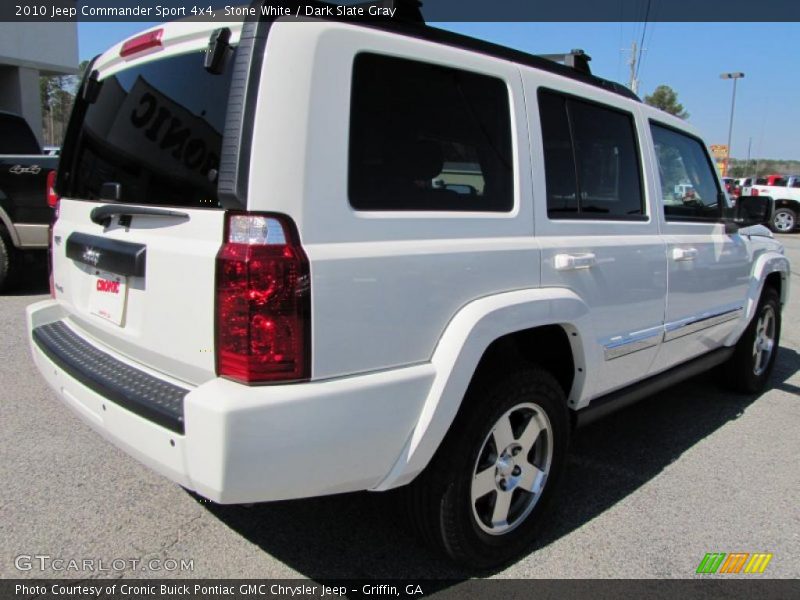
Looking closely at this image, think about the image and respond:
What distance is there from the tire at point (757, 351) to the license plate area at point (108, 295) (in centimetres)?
418

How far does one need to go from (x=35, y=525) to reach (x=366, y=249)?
6.45 ft

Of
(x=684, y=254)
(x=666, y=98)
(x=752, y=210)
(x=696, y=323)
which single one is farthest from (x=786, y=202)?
(x=666, y=98)

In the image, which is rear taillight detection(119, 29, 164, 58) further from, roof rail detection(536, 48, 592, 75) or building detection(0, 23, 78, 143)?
building detection(0, 23, 78, 143)

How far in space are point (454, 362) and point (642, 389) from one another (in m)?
1.67

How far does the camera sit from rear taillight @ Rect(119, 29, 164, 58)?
233cm

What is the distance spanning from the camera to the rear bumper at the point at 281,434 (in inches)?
70.7

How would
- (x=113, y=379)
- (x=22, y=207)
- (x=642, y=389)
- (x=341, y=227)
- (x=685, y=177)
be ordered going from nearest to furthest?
(x=341, y=227) → (x=113, y=379) → (x=642, y=389) → (x=685, y=177) → (x=22, y=207)

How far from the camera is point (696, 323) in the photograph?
3697 mm

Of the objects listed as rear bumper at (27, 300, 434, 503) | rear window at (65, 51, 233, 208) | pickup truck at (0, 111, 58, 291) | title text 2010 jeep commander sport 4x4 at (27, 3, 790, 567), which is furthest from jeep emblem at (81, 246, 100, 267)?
pickup truck at (0, 111, 58, 291)

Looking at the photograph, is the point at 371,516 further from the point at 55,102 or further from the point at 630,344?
the point at 55,102

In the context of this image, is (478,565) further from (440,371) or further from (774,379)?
(774,379)

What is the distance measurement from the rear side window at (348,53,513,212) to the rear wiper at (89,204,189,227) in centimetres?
59

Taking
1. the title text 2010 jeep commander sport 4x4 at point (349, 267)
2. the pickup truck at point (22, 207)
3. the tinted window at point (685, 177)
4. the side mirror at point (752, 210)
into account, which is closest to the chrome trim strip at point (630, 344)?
the title text 2010 jeep commander sport 4x4 at point (349, 267)

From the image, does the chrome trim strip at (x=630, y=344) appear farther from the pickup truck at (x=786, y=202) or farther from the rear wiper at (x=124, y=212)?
the pickup truck at (x=786, y=202)
